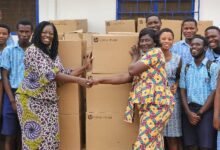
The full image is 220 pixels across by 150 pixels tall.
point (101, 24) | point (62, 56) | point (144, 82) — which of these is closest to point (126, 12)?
point (101, 24)

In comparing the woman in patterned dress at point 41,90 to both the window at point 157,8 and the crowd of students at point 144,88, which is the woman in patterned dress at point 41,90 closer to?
the crowd of students at point 144,88

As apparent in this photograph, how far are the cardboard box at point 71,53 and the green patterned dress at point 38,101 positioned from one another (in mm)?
154

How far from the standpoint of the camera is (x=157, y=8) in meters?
6.20

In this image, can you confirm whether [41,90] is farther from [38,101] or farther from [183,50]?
[183,50]

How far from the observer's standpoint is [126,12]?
6.30 m

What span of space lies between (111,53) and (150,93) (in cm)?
55

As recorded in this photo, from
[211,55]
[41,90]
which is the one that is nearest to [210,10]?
[211,55]

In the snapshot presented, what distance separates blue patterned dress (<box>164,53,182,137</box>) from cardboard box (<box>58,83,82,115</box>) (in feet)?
2.59

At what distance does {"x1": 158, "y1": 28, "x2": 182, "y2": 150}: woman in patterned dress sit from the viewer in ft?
10.7

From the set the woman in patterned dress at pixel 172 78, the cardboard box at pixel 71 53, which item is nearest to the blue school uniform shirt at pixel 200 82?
the woman in patterned dress at pixel 172 78

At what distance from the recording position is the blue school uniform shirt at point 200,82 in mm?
3184

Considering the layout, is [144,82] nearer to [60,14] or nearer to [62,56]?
[62,56]

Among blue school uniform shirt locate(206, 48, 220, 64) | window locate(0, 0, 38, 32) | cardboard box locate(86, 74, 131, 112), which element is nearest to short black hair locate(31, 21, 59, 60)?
cardboard box locate(86, 74, 131, 112)

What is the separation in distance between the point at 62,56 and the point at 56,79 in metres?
0.29
